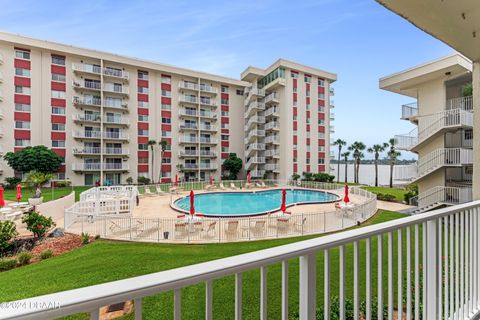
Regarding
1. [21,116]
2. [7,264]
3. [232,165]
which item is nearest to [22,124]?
[21,116]

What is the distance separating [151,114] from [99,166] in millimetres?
10055

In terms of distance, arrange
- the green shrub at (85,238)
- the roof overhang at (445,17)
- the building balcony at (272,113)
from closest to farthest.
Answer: the roof overhang at (445,17), the green shrub at (85,238), the building balcony at (272,113)

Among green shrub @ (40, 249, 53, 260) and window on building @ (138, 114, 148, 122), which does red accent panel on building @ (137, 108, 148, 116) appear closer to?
window on building @ (138, 114, 148, 122)

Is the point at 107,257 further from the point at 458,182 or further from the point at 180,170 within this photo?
the point at 180,170

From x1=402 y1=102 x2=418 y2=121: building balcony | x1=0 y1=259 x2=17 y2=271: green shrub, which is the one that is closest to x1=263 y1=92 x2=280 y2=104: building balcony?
x1=402 y1=102 x2=418 y2=121: building balcony

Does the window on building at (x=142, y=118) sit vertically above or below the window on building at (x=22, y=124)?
above

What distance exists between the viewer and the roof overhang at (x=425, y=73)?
1352 centimetres

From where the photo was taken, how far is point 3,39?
27.6m

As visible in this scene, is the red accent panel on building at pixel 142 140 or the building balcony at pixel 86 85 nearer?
the building balcony at pixel 86 85

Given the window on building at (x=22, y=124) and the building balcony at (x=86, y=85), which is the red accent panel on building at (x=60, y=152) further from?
the building balcony at (x=86, y=85)

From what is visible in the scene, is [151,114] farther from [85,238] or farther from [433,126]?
[433,126]

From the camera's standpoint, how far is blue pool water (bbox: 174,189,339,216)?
18.9m

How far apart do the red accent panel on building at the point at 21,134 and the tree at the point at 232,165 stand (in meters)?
24.7

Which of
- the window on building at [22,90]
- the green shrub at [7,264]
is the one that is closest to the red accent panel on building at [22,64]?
the window on building at [22,90]
